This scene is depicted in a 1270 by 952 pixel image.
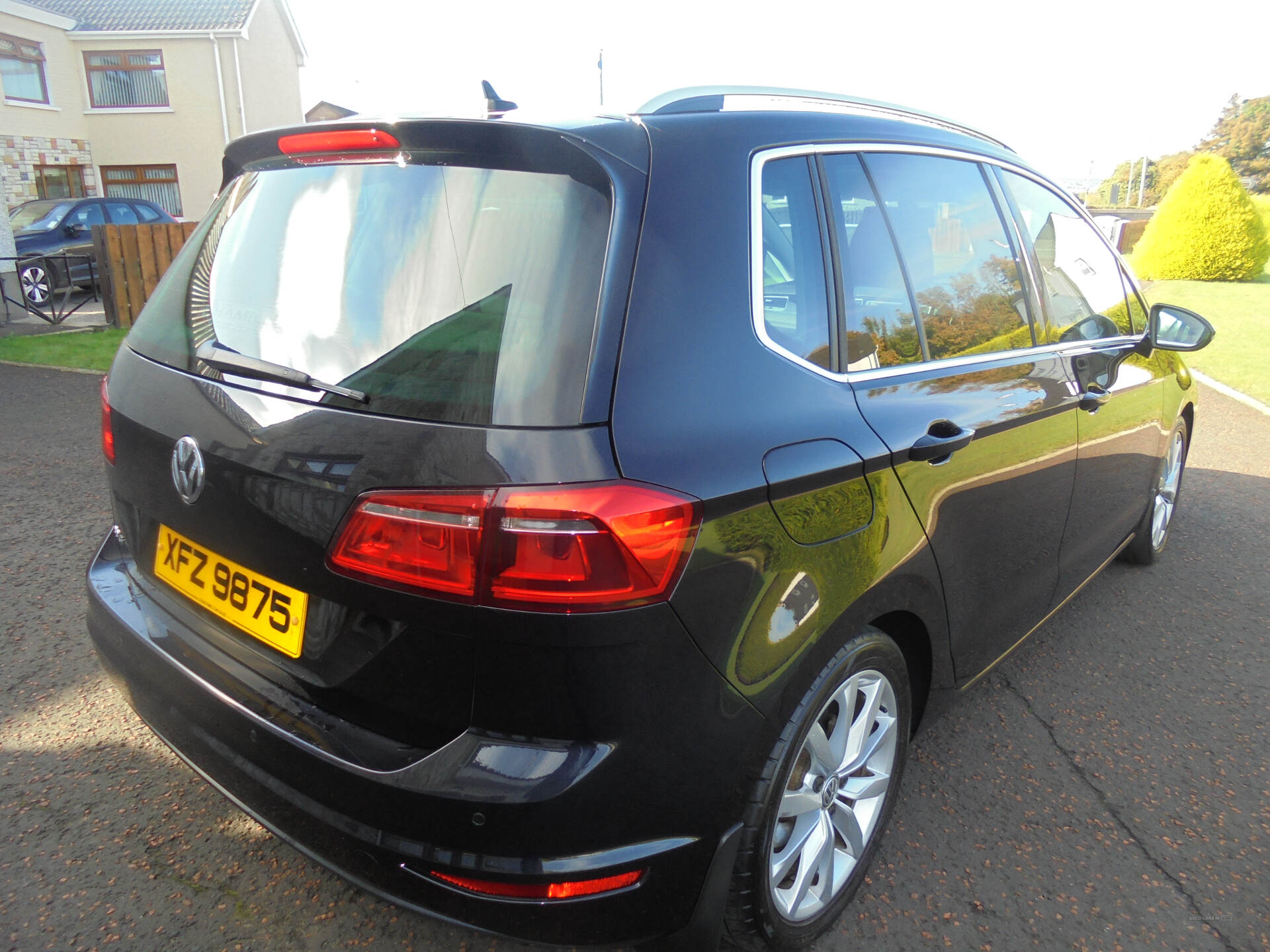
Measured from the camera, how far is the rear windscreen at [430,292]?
1.56m

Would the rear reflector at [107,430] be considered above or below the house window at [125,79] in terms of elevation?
below

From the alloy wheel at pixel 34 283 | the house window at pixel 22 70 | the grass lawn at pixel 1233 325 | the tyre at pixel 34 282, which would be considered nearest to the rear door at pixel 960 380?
the grass lawn at pixel 1233 325

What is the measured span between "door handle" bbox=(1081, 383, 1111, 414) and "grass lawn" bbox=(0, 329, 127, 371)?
28.4ft

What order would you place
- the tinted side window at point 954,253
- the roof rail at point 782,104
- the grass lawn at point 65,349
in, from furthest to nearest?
1. the grass lawn at point 65,349
2. the tinted side window at point 954,253
3. the roof rail at point 782,104

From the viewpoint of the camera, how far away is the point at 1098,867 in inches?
95.6

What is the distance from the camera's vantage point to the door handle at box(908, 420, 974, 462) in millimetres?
2125

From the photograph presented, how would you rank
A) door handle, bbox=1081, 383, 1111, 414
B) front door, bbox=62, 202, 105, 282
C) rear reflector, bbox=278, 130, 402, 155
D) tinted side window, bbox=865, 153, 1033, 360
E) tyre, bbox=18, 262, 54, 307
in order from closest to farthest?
rear reflector, bbox=278, 130, 402, 155, tinted side window, bbox=865, 153, 1033, 360, door handle, bbox=1081, 383, 1111, 414, tyre, bbox=18, 262, 54, 307, front door, bbox=62, 202, 105, 282

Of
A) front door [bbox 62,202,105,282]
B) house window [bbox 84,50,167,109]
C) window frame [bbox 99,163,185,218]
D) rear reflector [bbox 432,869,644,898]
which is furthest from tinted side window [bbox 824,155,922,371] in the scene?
house window [bbox 84,50,167,109]

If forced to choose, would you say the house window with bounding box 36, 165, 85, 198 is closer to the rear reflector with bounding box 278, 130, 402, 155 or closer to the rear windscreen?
the rear reflector with bounding box 278, 130, 402, 155

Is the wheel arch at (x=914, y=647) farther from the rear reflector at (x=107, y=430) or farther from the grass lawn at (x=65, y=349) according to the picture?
the grass lawn at (x=65, y=349)

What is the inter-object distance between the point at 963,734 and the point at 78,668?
3058mm

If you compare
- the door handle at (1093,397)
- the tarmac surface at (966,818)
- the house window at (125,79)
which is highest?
the house window at (125,79)

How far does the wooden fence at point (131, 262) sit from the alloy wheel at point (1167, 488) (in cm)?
1168

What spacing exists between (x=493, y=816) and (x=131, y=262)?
41.4 ft
